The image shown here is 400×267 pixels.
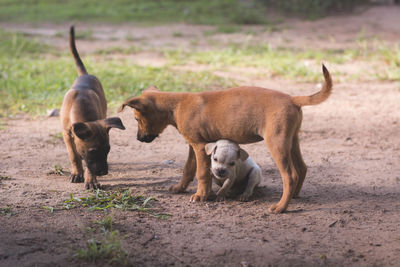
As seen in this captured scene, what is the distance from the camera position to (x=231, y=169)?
4953 mm

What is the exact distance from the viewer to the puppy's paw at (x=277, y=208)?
4762 mm

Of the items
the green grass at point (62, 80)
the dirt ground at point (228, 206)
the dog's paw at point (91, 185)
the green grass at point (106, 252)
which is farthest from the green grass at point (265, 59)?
the green grass at point (106, 252)

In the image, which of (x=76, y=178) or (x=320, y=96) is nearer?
(x=320, y=96)

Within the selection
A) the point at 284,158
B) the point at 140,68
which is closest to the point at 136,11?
the point at 140,68

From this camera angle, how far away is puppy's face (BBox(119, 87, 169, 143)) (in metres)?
5.11

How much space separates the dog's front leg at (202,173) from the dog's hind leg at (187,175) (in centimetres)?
24

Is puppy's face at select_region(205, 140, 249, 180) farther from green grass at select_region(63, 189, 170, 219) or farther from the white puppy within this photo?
green grass at select_region(63, 189, 170, 219)

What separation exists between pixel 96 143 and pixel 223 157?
133 centimetres

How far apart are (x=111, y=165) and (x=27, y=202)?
1.52 meters

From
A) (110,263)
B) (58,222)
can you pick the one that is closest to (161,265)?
(110,263)

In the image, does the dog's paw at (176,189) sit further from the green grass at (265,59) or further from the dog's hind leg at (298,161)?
the green grass at (265,59)

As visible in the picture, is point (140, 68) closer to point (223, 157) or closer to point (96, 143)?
point (96, 143)

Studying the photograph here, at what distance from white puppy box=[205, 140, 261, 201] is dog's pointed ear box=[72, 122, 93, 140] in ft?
3.96

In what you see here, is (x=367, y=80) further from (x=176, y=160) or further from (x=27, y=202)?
(x=27, y=202)
